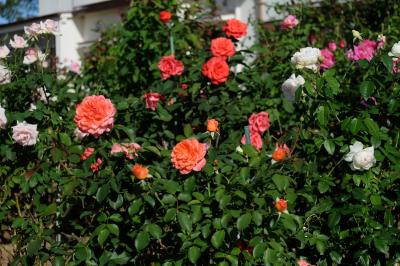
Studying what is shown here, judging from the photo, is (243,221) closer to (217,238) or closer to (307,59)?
(217,238)

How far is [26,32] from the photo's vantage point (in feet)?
11.5

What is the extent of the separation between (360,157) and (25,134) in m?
1.43

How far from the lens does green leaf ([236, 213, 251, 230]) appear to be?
6.75 feet

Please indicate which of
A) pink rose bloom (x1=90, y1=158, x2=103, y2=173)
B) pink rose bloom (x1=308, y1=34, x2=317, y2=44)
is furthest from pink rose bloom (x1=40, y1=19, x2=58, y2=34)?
pink rose bloom (x1=308, y1=34, x2=317, y2=44)

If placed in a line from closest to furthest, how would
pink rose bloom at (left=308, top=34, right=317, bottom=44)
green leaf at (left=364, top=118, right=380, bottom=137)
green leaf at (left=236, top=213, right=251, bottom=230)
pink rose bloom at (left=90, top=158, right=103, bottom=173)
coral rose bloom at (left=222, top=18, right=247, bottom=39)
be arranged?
1. green leaf at (left=236, top=213, right=251, bottom=230)
2. green leaf at (left=364, top=118, right=380, bottom=137)
3. pink rose bloom at (left=90, top=158, right=103, bottom=173)
4. coral rose bloom at (left=222, top=18, right=247, bottom=39)
5. pink rose bloom at (left=308, top=34, right=317, bottom=44)

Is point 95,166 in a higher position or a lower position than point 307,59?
lower

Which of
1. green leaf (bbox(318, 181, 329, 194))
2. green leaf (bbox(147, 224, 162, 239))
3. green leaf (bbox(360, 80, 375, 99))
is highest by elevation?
green leaf (bbox(360, 80, 375, 99))

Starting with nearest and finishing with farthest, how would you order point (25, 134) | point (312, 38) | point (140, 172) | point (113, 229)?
point (140, 172) → point (113, 229) → point (25, 134) → point (312, 38)

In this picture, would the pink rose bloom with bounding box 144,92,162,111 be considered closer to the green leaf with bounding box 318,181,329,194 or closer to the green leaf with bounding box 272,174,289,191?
the green leaf with bounding box 318,181,329,194

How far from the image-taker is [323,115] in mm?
2480

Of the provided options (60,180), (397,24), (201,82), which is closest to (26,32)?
(201,82)

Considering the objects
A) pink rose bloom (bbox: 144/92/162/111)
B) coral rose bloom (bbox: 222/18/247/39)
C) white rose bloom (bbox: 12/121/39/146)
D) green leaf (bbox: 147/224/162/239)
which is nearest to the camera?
green leaf (bbox: 147/224/162/239)

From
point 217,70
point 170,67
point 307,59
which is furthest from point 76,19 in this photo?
point 307,59

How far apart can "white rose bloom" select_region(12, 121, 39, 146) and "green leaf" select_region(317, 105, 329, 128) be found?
1237 millimetres
